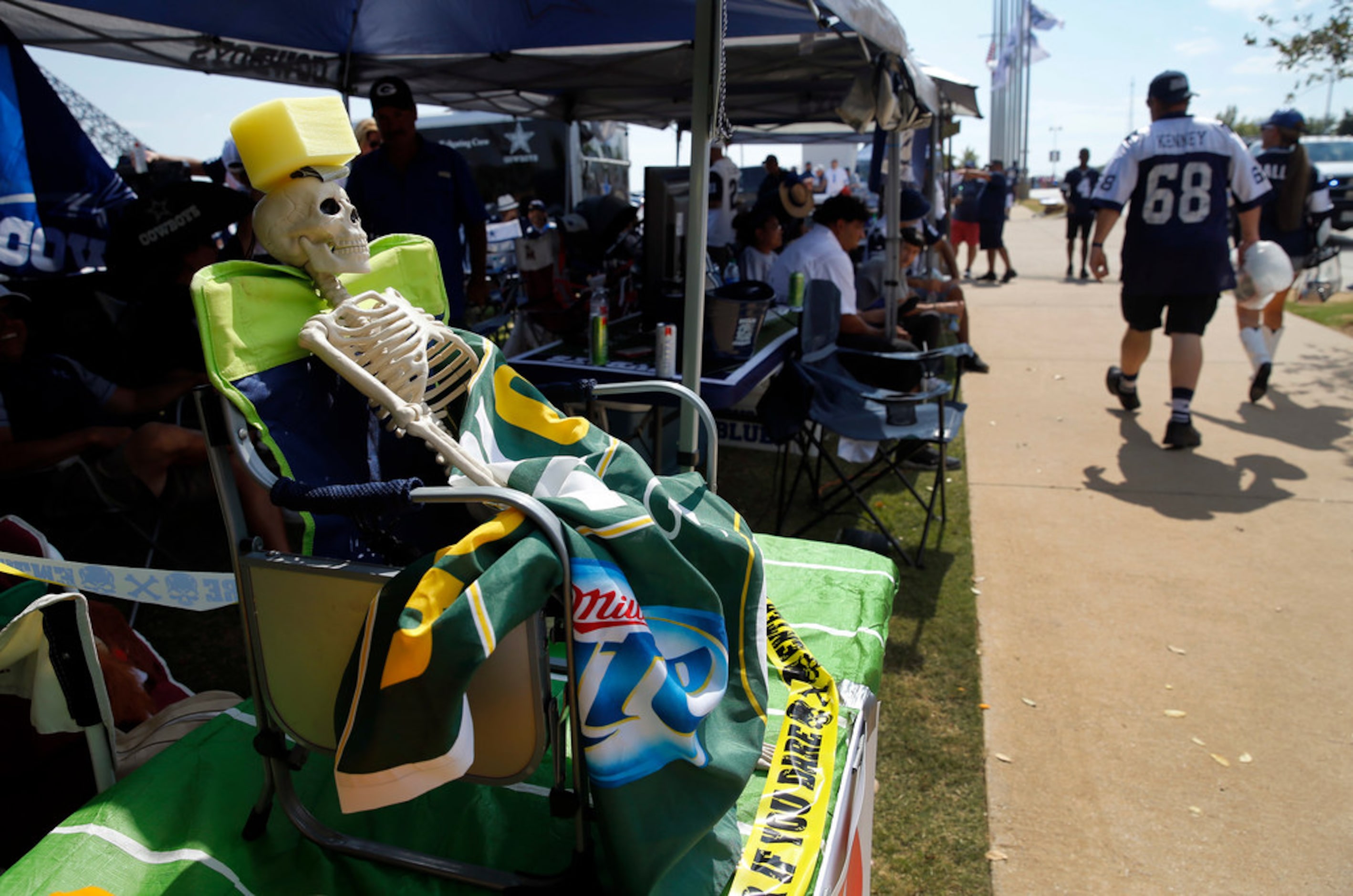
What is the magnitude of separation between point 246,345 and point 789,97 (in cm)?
689

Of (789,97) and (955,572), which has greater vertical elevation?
(789,97)

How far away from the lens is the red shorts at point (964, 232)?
39.9 ft

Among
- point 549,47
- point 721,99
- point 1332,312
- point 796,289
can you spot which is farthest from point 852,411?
point 1332,312

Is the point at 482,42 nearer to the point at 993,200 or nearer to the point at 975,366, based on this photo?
the point at 975,366

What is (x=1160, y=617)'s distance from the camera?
3.26 m

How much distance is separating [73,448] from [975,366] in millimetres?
5867

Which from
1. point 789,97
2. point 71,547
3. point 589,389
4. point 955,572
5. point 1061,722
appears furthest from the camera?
point 789,97

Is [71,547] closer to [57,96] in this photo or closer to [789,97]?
[57,96]

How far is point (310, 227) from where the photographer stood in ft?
5.16

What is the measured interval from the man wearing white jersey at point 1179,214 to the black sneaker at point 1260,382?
1.03 metres

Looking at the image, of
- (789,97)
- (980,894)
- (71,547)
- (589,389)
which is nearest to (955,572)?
(980,894)

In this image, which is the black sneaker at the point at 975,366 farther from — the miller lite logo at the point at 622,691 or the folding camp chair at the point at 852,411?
the miller lite logo at the point at 622,691

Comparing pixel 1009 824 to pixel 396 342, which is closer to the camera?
pixel 396 342

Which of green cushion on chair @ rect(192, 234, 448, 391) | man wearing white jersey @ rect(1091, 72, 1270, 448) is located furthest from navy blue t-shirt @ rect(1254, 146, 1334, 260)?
green cushion on chair @ rect(192, 234, 448, 391)
